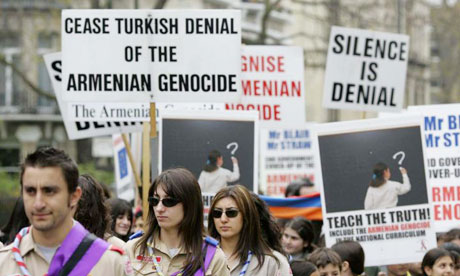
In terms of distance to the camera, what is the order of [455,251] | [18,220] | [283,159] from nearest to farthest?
[18,220] < [455,251] < [283,159]

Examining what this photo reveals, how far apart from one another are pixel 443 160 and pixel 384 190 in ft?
5.23

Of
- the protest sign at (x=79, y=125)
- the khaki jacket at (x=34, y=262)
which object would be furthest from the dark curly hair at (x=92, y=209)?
the protest sign at (x=79, y=125)

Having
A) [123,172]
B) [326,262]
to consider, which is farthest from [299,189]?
[326,262]

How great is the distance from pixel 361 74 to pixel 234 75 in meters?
2.97

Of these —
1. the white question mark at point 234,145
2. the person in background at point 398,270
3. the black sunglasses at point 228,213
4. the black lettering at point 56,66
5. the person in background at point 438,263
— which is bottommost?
the person in background at point 398,270

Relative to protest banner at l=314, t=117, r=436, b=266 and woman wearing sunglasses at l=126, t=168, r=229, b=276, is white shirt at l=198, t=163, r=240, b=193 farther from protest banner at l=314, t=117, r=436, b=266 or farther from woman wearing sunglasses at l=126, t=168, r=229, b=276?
woman wearing sunglasses at l=126, t=168, r=229, b=276

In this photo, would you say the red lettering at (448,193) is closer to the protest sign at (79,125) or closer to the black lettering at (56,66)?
the protest sign at (79,125)

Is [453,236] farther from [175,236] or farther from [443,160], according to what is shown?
[175,236]

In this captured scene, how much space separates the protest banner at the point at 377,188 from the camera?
35.0ft

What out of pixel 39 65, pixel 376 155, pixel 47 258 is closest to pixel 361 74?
pixel 376 155

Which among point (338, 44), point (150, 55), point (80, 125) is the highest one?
point (338, 44)

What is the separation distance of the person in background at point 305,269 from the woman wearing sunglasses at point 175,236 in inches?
66.3

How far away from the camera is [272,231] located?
855 centimetres

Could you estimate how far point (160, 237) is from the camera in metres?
7.21
